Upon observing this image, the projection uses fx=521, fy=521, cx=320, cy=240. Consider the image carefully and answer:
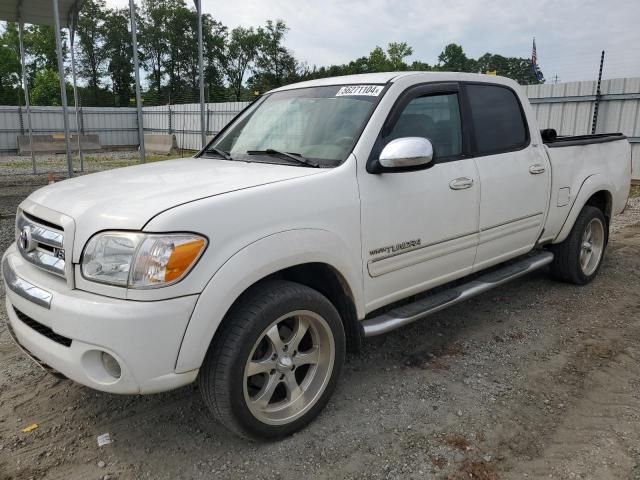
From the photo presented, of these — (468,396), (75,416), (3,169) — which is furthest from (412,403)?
(3,169)

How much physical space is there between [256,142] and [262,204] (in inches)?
46.4

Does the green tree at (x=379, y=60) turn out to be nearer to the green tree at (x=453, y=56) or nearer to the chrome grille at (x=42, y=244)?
the green tree at (x=453, y=56)

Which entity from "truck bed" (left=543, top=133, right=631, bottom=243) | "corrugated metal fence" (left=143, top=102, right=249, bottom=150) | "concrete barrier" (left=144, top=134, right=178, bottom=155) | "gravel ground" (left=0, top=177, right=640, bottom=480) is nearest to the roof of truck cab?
"truck bed" (left=543, top=133, right=631, bottom=243)

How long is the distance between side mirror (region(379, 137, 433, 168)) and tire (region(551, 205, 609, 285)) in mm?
2740

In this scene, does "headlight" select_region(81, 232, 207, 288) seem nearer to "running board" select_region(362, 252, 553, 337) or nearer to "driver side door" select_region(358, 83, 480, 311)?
"driver side door" select_region(358, 83, 480, 311)

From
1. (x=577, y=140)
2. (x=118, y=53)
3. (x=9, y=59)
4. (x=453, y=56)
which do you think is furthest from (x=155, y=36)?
(x=577, y=140)

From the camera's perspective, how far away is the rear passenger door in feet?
12.5

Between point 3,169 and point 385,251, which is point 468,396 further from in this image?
point 3,169

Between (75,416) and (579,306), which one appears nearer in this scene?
(75,416)

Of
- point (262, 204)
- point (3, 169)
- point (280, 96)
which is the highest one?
point (280, 96)

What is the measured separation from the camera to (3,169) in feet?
57.3

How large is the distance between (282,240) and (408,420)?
4.22 feet

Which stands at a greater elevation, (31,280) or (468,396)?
(31,280)

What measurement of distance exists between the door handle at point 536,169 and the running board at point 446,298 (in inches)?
31.5
